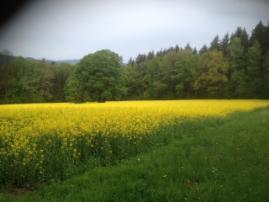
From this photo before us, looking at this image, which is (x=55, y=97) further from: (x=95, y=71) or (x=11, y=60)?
(x=11, y=60)

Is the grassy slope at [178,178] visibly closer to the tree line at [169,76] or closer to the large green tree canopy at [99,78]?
the tree line at [169,76]

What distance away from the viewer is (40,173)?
682 cm

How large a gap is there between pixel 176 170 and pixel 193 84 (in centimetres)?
5056

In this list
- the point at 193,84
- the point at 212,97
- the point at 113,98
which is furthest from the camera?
the point at 193,84

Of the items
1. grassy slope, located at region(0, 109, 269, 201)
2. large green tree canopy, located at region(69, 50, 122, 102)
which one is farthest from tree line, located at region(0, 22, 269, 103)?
grassy slope, located at region(0, 109, 269, 201)

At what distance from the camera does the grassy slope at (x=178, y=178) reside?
570 cm

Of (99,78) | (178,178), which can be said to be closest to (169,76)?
(99,78)

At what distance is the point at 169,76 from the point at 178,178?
59.0 metres

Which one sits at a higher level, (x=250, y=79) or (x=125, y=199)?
(x=250, y=79)

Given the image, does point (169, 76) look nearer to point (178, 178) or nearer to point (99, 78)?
point (99, 78)

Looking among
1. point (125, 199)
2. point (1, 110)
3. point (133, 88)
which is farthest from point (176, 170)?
point (133, 88)

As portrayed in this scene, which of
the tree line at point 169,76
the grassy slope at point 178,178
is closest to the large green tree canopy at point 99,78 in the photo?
the tree line at point 169,76

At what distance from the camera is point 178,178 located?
664 cm

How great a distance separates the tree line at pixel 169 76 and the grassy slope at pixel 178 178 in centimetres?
1512
